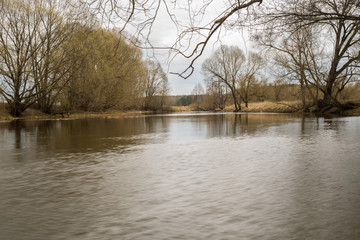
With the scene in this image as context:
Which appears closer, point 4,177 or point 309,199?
point 309,199

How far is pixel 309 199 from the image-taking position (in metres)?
3.53

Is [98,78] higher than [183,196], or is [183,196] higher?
[98,78]

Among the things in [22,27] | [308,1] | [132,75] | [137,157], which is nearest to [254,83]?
[132,75]

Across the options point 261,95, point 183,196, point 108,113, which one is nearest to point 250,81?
point 261,95

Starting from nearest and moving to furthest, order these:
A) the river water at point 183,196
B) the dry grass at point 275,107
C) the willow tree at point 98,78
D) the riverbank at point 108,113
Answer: the river water at point 183,196, the riverbank at point 108,113, the willow tree at point 98,78, the dry grass at point 275,107

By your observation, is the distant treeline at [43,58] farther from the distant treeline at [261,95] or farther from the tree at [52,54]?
the distant treeline at [261,95]

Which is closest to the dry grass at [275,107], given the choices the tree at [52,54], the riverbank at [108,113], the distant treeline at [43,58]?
the riverbank at [108,113]

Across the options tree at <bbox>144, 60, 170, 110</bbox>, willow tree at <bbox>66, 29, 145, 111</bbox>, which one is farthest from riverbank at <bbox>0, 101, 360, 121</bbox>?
tree at <bbox>144, 60, 170, 110</bbox>

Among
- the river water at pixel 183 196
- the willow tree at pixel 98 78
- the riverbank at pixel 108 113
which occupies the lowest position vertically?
A: the river water at pixel 183 196

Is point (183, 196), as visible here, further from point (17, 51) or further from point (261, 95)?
point (261, 95)

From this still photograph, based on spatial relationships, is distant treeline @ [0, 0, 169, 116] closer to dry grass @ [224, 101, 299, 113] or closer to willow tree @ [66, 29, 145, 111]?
willow tree @ [66, 29, 145, 111]

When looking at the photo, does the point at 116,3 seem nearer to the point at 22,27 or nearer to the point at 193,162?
the point at 193,162

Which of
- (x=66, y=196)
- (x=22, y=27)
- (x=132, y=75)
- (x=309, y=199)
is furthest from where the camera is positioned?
(x=132, y=75)

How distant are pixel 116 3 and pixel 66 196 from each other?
9.10ft
